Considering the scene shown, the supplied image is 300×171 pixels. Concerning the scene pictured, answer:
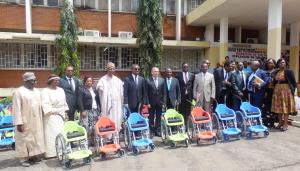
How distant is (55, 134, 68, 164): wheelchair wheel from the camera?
5.86 meters

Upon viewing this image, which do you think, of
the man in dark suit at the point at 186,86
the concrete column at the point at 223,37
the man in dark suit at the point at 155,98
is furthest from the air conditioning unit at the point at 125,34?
the man in dark suit at the point at 155,98

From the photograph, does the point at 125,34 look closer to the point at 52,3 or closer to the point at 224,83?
the point at 52,3

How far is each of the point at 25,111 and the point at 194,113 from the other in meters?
3.75

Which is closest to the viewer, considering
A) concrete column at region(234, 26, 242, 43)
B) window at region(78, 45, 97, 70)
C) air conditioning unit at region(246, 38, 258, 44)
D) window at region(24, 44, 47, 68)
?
window at region(24, 44, 47, 68)

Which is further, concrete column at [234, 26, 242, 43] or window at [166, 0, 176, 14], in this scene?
concrete column at [234, 26, 242, 43]

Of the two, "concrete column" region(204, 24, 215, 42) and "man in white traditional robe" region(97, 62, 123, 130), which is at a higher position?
"concrete column" region(204, 24, 215, 42)

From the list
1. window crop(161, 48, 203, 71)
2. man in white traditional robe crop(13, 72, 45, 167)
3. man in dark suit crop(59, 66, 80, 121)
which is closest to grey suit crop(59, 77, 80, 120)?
man in dark suit crop(59, 66, 80, 121)

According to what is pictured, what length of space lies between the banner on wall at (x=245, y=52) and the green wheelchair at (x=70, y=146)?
11.7 m

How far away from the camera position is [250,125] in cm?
778

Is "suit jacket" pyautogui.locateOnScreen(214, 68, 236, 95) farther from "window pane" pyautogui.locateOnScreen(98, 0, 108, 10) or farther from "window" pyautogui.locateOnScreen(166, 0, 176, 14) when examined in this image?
"window pane" pyautogui.locateOnScreen(98, 0, 108, 10)

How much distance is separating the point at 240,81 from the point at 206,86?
3.45 ft

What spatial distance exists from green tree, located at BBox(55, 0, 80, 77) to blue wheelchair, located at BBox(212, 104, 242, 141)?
7.84 meters

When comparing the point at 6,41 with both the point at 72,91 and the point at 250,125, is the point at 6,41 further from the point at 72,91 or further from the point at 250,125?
the point at 250,125

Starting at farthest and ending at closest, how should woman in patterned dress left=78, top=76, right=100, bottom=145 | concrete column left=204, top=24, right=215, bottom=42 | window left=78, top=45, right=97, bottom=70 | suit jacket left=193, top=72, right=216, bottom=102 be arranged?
concrete column left=204, top=24, right=215, bottom=42 → window left=78, top=45, right=97, bottom=70 → suit jacket left=193, top=72, right=216, bottom=102 → woman in patterned dress left=78, top=76, right=100, bottom=145
